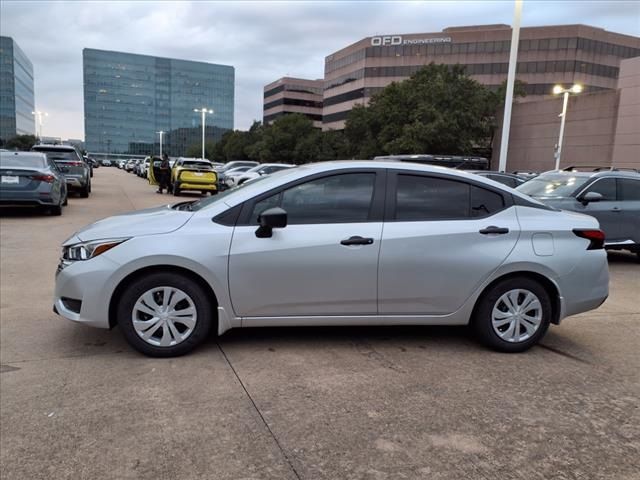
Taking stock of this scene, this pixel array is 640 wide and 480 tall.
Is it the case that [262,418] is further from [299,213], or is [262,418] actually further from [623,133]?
[623,133]

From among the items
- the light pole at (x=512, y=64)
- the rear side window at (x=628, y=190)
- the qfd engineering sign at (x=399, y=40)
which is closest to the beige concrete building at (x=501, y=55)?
the qfd engineering sign at (x=399, y=40)

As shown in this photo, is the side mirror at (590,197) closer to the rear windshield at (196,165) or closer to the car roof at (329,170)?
the car roof at (329,170)

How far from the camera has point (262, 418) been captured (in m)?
3.22

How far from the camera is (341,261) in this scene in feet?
13.4

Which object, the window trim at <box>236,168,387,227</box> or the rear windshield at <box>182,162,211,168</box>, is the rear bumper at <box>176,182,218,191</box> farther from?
the window trim at <box>236,168,387,227</box>

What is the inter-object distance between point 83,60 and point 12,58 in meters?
17.5

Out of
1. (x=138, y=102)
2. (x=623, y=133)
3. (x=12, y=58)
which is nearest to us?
(x=623, y=133)

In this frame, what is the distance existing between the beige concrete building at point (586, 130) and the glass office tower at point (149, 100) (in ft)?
334

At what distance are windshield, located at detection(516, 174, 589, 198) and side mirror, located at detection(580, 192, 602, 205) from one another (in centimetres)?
31

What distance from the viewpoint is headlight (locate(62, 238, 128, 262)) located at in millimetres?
3988

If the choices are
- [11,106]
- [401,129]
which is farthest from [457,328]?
[11,106]

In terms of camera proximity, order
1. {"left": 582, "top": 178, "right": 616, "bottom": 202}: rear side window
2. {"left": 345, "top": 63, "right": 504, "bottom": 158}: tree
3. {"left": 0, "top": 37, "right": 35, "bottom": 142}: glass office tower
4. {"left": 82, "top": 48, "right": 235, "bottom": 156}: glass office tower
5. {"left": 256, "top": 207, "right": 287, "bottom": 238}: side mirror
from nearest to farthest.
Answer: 1. {"left": 256, "top": 207, "right": 287, "bottom": 238}: side mirror
2. {"left": 582, "top": 178, "right": 616, "bottom": 202}: rear side window
3. {"left": 345, "top": 63, "right": 504, "bottom": 158}: tree
4. {"left": 0, "top": 37, "right": 35, "bottom": 142}: glass office tower
5. {"left": 82, "top": 48, "right": 235, "bottom": 156}: glass office tower

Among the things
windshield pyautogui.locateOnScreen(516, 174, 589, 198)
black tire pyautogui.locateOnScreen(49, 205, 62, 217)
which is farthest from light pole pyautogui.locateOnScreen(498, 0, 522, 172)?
black tire pyautogui.locateOnScreen(49, 205, 62, 217)

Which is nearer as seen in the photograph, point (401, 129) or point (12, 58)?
point (401, 129)
